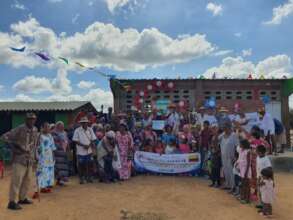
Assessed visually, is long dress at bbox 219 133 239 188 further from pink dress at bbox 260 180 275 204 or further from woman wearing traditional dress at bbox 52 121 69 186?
woman wearing traditional dress at bbox 52 121 69 186

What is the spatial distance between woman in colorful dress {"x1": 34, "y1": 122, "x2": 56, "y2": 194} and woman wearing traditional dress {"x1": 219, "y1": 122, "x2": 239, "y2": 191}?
4.03 m

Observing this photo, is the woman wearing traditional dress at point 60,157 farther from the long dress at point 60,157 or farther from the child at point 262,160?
the child at point 262,160

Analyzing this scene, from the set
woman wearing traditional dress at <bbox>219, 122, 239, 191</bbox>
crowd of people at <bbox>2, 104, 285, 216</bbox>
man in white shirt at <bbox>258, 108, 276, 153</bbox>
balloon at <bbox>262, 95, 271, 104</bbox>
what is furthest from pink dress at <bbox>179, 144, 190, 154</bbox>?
balloon at <bbox>262, 95, 271, 104</bbox>

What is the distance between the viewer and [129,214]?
583 cm

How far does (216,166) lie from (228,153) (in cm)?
78

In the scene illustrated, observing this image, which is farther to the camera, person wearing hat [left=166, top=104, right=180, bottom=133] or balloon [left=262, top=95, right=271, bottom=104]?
balloon [left=262, top=95, right=271, bottom=104]

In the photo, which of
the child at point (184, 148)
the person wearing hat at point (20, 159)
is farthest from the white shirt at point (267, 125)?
the person wearing hat at point (20, 159)

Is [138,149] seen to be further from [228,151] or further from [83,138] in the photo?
[228,151]

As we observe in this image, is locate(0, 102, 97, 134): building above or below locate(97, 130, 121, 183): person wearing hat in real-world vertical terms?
above

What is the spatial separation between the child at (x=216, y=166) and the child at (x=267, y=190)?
2317 millimetres

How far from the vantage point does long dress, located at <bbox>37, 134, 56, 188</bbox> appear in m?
7.46

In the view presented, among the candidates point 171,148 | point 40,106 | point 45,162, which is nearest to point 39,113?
point 40,106

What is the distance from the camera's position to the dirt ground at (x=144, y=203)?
5801 millimetres

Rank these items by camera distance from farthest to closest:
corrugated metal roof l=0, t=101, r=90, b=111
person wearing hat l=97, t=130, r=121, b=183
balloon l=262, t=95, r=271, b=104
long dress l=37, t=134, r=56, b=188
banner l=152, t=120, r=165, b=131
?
corrugated metal roof l=0, t=101, r=90, b=111
balloon l=262, t=95, r=271, b=104
banner l=152, t=120, r=165, b=131
person wearing hat l=97, t=130, r=121, b=183
long dress l=37, t=134, r=56, b=188
